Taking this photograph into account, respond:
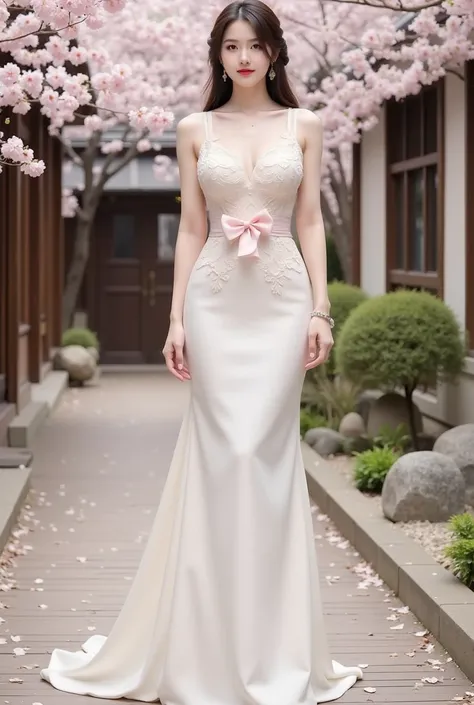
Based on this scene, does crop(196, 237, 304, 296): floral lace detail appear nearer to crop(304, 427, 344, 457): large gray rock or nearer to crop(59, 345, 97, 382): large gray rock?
crop(304, 427, 344, 457): large gray rock

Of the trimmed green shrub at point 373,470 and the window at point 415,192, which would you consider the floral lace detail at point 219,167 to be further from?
the window at point 415,192

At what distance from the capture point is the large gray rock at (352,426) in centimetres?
986

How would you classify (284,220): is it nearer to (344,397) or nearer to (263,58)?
(263,58)

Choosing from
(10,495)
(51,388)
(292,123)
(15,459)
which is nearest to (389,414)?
(15,459)

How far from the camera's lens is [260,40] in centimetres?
410

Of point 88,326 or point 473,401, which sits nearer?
point 473,401

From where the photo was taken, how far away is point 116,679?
13.9 feet

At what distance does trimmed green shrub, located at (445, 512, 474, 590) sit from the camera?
4.96 metres

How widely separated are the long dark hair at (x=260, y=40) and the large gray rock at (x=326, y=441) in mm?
5353

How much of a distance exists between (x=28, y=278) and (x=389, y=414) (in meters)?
5.80

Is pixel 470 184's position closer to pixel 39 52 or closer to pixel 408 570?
pixel 39 52

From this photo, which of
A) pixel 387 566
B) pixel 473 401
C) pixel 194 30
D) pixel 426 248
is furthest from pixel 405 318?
pixel 194 30

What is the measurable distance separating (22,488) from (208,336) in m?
3.61

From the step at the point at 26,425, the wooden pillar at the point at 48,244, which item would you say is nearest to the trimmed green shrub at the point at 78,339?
the wooden pillar at the point at 48,244
